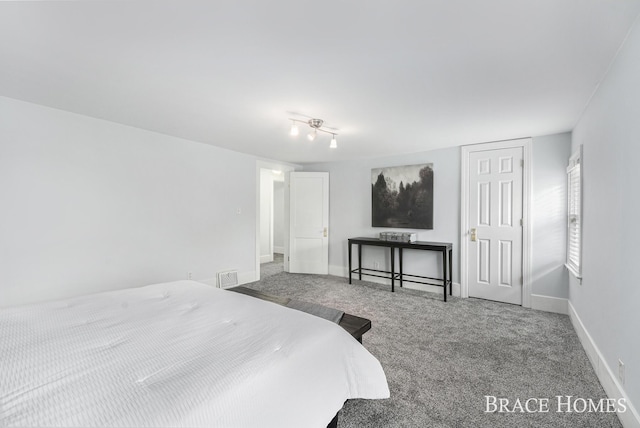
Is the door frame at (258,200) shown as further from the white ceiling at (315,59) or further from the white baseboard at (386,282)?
the white ceiling at (315,59)

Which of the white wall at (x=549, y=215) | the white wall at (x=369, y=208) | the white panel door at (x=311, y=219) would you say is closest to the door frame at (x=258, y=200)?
the white panel door at (x=311, y=219)

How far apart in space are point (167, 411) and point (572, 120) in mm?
4124

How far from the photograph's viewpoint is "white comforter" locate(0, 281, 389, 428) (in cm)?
91

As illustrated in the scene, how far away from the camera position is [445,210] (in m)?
4.30

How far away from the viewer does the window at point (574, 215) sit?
2.75 meters

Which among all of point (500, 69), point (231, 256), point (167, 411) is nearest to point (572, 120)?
point (500, 69)

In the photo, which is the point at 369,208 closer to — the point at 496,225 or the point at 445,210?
the point at 445,210

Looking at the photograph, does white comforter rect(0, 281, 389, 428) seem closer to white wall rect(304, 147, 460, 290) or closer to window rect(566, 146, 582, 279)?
window rect(566, 146, 582, 279)

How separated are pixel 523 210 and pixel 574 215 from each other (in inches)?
24.5

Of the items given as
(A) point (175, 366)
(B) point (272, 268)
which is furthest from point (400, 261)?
(A) point (175, 366)

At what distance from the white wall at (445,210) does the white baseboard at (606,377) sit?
872mm

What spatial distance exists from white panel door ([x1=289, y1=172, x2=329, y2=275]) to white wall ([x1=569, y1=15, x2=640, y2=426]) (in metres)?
3.74

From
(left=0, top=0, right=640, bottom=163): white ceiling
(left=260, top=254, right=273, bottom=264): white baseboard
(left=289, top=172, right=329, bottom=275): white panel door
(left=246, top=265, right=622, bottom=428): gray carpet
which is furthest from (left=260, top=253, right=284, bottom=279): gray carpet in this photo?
(left=0, top=0, right=640, bottom=163): white ceiling

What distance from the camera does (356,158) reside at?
5.16 meters
